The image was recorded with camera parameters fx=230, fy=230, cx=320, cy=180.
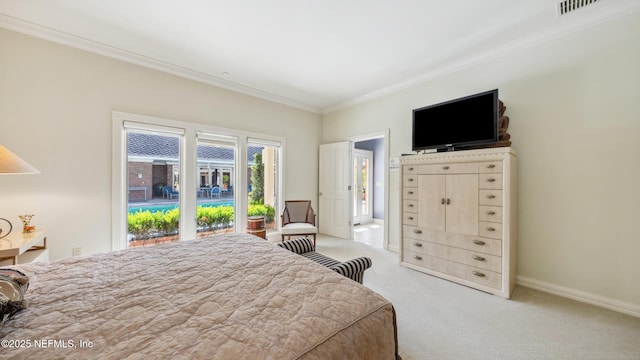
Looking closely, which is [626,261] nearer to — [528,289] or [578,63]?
[528,289]

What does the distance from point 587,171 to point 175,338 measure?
3.69 meters

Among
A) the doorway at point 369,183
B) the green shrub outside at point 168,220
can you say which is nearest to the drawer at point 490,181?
the doorway at point 369,183

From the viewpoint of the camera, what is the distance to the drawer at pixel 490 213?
245 centimetres

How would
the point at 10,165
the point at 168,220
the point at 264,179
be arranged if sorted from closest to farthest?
the point at 10,165 < the point at 168,220 < the point at 264,179

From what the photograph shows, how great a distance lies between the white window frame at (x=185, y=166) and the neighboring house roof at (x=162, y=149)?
0.10 m

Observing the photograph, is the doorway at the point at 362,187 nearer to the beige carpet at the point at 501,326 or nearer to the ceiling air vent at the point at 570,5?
the beige carpet at the point at 501,326

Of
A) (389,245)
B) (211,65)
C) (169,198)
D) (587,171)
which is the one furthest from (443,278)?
(211,65)

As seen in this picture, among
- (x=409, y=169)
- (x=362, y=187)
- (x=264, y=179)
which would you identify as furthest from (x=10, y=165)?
(x=362, y=187)

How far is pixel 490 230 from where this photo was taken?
2.51m

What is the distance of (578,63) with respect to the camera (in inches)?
95.4

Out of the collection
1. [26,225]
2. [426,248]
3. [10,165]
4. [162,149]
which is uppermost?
[162,149]

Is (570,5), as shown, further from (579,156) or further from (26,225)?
(26,225)

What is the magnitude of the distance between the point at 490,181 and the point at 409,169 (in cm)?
96

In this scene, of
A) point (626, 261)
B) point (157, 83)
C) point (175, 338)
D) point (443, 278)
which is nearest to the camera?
point (175, 338)
